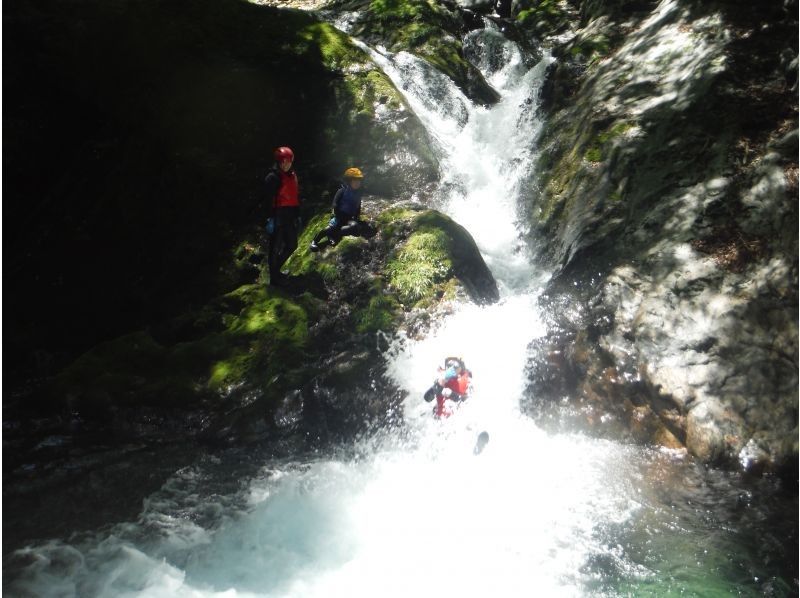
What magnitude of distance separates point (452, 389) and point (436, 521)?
1521 millimetres

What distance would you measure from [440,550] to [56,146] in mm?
9629

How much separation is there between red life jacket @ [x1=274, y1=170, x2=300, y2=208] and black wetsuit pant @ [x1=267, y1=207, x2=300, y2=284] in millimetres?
87

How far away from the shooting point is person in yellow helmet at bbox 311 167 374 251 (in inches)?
344

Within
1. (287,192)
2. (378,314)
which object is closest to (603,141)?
(378,314)

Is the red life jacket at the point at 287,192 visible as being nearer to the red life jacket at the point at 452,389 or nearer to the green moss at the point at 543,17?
the red life jacket at the point at 452,389

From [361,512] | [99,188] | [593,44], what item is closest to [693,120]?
[593,44]

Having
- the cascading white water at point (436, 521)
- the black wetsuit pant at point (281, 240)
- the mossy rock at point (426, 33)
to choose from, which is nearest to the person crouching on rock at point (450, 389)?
the cascading white water at point (436, 521)

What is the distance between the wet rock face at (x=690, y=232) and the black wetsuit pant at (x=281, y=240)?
13.6 ft

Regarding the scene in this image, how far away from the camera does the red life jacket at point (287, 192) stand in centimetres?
786

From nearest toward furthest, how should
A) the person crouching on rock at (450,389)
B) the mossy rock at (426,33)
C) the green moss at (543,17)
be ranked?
the person crouching on rock at (450,389) → the mossy rock at (426,33) → the green moss at (543,17)

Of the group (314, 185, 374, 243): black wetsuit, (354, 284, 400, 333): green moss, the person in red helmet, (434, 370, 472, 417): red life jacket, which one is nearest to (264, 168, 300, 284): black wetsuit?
the person in red helmet

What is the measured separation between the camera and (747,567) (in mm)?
4695

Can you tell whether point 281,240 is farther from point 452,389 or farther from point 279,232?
point 452,389

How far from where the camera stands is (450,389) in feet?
21.0
